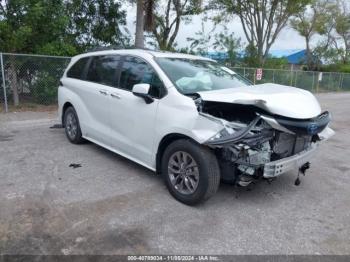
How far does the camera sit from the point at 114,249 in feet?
10.2

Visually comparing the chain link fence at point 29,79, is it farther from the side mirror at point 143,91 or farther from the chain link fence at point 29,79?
the side mirror at point 143,91

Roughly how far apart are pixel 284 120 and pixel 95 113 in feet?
10.3

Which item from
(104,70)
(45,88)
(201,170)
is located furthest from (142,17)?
(201,170)

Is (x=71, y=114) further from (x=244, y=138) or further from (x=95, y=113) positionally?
(x=244, y=138)

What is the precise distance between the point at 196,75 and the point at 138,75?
823mm

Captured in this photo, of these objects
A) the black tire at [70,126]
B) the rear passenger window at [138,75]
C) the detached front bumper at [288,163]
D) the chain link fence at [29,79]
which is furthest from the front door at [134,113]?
the chain link fence at [29,79]

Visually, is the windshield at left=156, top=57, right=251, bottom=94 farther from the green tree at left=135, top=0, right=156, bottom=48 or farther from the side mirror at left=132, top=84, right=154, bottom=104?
the green tree at left=135, top=0, right=156, bottom=48

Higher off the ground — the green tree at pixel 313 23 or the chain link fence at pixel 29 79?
the green tree at pixel 313 23

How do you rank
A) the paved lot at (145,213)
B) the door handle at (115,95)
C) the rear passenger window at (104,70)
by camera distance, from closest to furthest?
the paved lot at (145,213) → the door handle at (115,95) → the rear passenger window at (104,70)

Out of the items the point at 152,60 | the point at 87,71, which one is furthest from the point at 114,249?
the point at 87,71

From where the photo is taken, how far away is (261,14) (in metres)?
20.5

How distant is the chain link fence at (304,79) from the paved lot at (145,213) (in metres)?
11.1

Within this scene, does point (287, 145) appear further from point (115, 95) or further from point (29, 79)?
point (29, 79)

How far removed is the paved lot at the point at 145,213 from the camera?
3.22 meters
